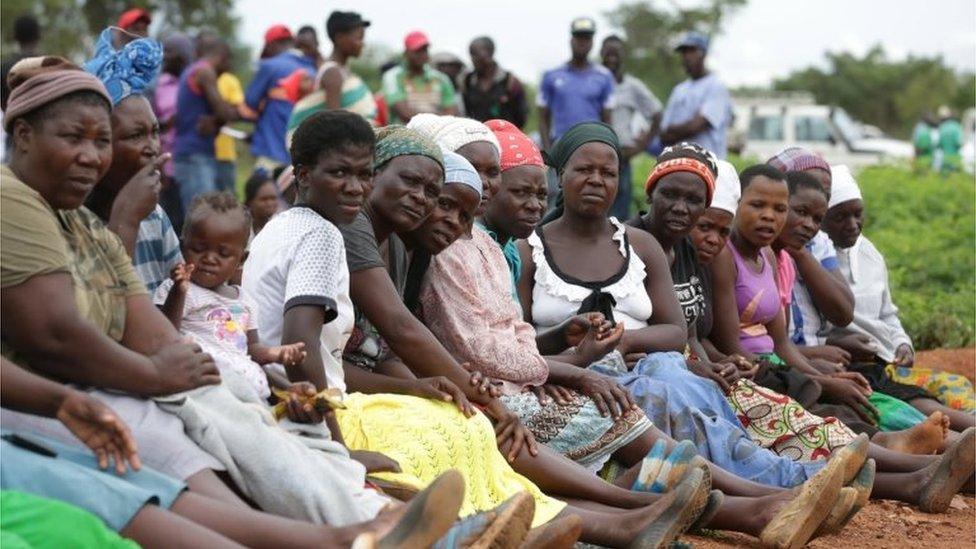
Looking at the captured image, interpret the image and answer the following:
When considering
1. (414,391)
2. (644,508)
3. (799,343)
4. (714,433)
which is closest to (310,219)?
(414,391)

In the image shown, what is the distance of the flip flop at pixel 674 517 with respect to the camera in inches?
191

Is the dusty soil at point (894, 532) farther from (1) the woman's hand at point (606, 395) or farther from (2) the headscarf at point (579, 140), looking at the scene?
(2) the headscarf at point (579, 140)

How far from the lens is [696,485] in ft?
16.1

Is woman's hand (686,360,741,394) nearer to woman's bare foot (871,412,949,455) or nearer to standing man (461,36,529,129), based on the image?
woman's bare foot (871,412,949,455)

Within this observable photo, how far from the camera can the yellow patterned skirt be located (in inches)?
186

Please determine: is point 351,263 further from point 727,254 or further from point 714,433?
point 727,254

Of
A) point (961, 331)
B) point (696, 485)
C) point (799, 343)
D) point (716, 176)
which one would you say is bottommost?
point (961, 331)

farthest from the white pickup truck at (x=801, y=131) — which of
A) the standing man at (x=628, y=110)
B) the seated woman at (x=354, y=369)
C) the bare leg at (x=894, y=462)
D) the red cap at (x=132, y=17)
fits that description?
the seated woman at (x=354, y=369)

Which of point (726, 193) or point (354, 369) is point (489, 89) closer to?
point (726, 193)

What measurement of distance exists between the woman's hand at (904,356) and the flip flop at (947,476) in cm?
175

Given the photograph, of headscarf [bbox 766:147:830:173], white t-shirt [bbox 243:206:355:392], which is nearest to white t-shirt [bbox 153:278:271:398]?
white t-shirt [bbox 243:206:355:392]

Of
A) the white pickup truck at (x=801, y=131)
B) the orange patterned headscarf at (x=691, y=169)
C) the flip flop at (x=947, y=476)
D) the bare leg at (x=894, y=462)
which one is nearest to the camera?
the flip flop at (x=947, y=476)

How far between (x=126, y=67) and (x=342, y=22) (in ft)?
20.4

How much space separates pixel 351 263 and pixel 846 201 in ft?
12.8
